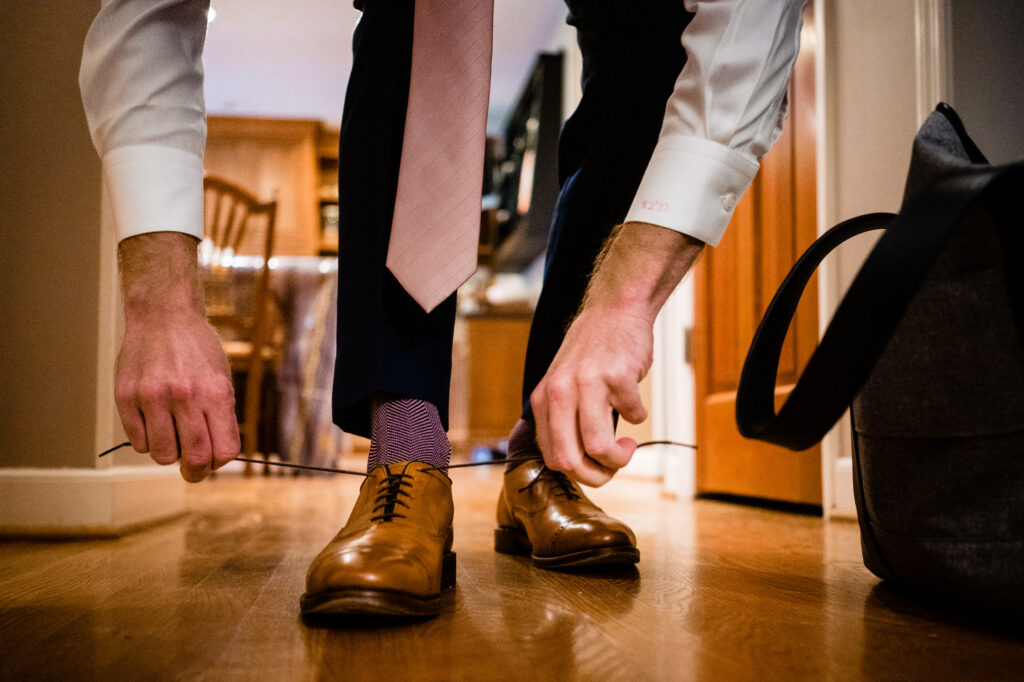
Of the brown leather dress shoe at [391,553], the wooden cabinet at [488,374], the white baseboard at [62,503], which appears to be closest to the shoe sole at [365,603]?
the brown leather dress shoe at [391,553]

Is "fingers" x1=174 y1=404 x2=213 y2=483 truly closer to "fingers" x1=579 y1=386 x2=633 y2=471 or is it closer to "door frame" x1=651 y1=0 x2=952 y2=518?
"fingers" x1=579 y1=386 x2=633 y2=471

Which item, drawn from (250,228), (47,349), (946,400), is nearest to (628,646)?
(946,400)

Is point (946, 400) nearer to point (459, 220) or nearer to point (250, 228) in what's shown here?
point (459, 220)

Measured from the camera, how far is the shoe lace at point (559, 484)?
2.84ft

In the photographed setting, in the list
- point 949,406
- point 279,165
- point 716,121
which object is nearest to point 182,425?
point 716,121

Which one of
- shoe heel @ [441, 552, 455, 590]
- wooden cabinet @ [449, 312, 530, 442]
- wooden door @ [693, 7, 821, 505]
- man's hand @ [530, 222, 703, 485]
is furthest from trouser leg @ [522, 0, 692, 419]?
wooden cabinet @ [449, 312, 530, 442]

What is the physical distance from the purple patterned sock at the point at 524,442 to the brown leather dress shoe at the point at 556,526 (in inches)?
0.6

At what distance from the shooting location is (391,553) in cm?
59

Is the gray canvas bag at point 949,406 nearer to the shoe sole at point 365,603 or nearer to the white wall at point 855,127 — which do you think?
the shoe sole at point 365,603

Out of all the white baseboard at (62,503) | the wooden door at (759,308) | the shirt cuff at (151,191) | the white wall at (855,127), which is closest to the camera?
the shirt cuff at (151,191)

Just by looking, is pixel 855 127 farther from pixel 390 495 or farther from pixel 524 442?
pixel 390 495

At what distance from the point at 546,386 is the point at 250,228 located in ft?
18.9

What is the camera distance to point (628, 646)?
19.8 inches

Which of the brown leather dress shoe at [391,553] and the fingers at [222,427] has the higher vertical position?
the fingers at [222,427]
